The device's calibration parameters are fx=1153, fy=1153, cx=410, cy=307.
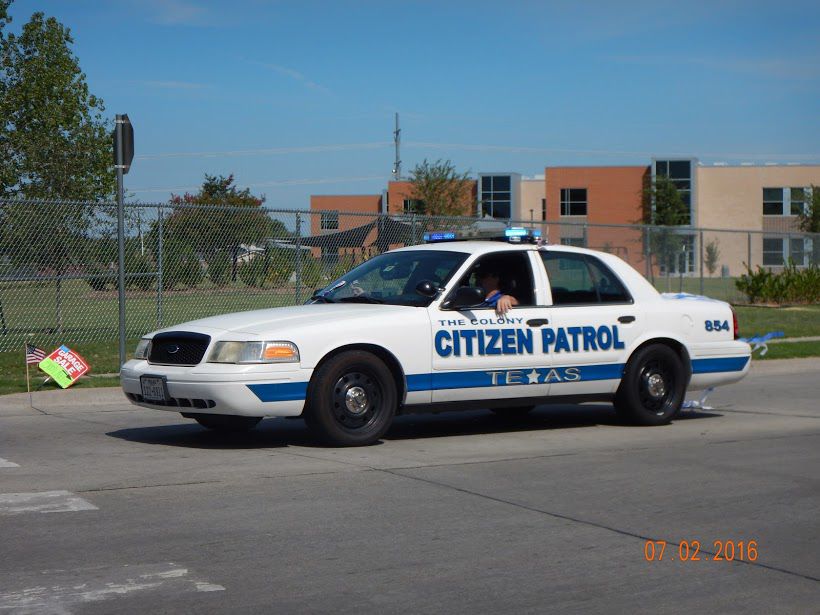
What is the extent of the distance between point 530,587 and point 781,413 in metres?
7.38

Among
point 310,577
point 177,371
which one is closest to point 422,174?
point 177,371

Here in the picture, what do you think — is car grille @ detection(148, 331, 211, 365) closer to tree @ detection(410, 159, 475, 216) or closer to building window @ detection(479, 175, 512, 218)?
tree @ detection(410, 159, 475, 216)

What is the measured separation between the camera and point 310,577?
5297mm

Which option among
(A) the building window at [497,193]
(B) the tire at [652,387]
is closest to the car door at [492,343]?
(B) the tire at [652,387]

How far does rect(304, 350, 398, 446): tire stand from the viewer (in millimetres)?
8820

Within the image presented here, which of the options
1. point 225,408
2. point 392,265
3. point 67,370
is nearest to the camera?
point 225,408

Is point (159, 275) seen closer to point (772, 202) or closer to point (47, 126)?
point (47, 126)

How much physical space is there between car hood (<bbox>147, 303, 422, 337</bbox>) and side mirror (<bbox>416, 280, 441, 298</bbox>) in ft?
0.49

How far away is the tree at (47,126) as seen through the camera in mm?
25641

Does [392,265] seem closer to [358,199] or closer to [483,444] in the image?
[483,444]

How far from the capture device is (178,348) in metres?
9.01

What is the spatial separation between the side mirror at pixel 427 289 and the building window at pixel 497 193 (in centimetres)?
7307
